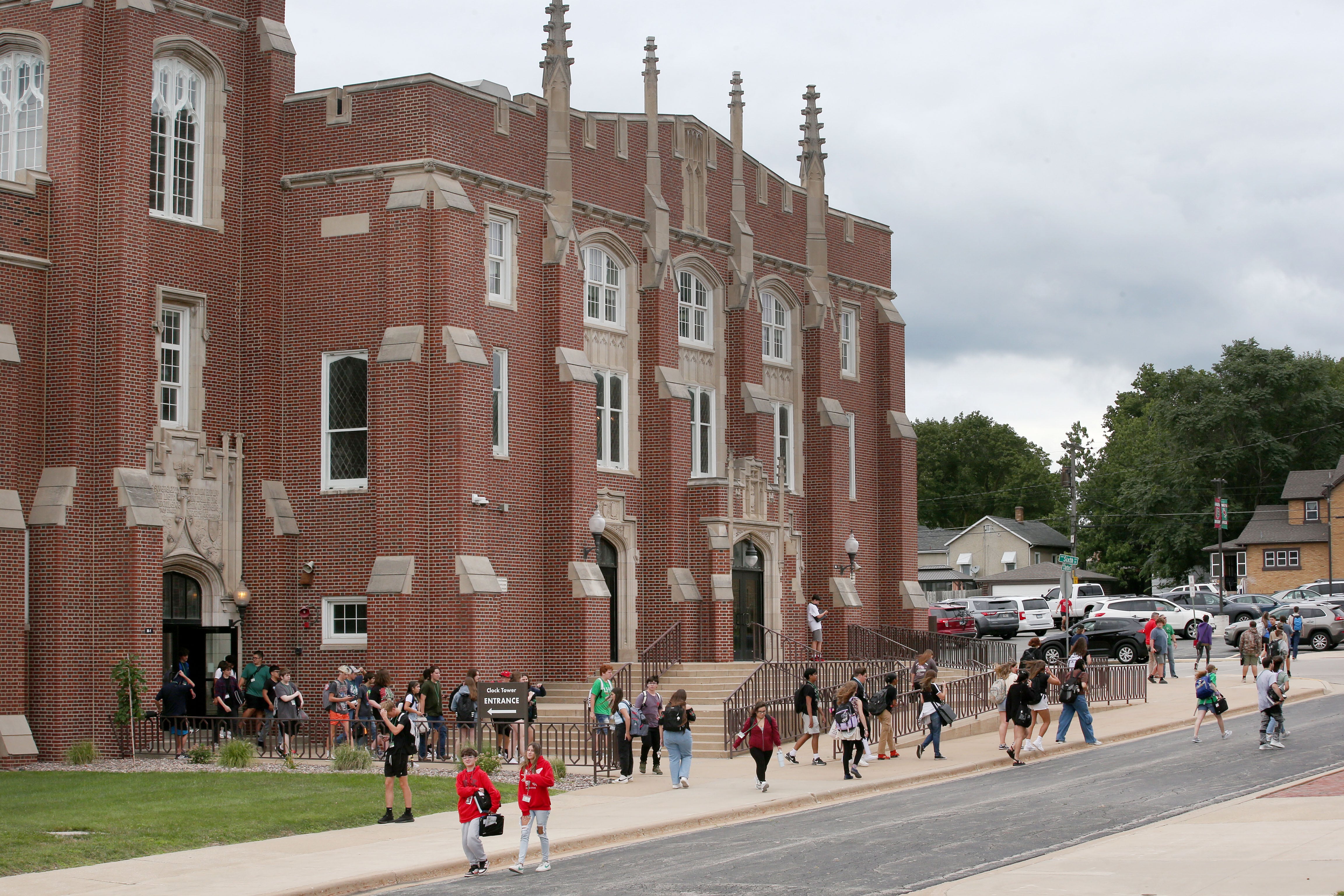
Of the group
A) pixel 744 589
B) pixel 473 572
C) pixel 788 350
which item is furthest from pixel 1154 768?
pixel 788 350

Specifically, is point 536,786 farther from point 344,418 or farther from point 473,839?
point 344,418

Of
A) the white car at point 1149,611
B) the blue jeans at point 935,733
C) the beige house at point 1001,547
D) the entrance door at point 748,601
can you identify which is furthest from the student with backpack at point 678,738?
the beige house at point 1001,547

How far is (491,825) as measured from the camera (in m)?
16.5

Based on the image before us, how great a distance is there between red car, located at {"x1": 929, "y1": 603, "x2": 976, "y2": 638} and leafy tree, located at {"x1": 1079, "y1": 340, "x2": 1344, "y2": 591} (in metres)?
31.7

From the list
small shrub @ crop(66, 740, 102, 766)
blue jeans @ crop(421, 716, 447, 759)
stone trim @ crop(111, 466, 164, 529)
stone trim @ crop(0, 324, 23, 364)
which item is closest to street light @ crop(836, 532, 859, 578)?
blue jeans @ crop(421, 716, 447, 759)

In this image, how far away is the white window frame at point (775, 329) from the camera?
41.5 metres

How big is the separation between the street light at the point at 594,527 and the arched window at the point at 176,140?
9698 mm

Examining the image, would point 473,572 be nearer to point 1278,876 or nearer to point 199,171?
point 199,171

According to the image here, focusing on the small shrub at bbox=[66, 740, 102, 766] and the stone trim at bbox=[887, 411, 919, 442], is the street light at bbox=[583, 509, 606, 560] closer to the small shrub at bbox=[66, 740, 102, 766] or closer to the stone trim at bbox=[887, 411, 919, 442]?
the small shrub at bbox=[66, 740, 102, 766]

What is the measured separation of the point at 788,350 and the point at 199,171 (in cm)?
1635

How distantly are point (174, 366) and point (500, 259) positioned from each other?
21.9 ft

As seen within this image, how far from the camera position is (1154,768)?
24844 mm

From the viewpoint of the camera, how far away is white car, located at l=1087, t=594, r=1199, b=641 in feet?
171

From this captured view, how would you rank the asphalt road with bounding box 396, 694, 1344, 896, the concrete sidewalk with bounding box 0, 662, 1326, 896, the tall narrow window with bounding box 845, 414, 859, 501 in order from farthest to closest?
the tall narrow window with bounding box 845, 414, 859, 501 → the concrete sidewalk with bounding box 0, 662, 1326, 896 → the asphalt road with bounding box 396, 694, 1344, 896
